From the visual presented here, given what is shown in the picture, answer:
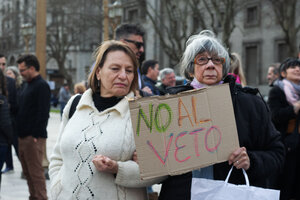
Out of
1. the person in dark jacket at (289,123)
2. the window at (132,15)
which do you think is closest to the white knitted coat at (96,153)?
the person in dark jacket at (289,123)

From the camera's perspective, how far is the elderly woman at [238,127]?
8.48ft

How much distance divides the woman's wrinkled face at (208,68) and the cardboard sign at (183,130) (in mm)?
233

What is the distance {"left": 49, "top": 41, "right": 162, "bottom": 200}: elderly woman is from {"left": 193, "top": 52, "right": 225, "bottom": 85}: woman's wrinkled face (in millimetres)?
396

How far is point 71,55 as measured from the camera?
51469 mm

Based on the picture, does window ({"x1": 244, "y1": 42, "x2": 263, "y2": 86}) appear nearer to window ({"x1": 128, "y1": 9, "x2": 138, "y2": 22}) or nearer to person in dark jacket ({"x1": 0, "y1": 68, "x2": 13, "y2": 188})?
window ({"x1": 128, "y1": 9, "x2": 138, "y2": 22})

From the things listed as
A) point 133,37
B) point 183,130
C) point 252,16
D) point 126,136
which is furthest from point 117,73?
point 252,16

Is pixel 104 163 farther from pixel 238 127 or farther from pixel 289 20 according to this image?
pixel 289 20

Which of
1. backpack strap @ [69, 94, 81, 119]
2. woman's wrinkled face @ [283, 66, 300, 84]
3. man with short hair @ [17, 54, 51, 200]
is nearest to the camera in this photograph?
backpack strap @ [69, 94, 81, 119]

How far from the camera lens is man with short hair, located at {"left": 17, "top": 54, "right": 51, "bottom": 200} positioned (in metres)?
6.08

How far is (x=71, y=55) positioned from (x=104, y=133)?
49.8 m

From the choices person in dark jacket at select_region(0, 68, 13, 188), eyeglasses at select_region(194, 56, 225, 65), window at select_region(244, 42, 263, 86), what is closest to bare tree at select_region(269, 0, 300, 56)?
window at select_region(244, 42, 263, 86)

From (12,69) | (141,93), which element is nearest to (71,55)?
(12,69)

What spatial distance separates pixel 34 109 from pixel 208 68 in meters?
3.94

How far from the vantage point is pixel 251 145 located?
2.70m
